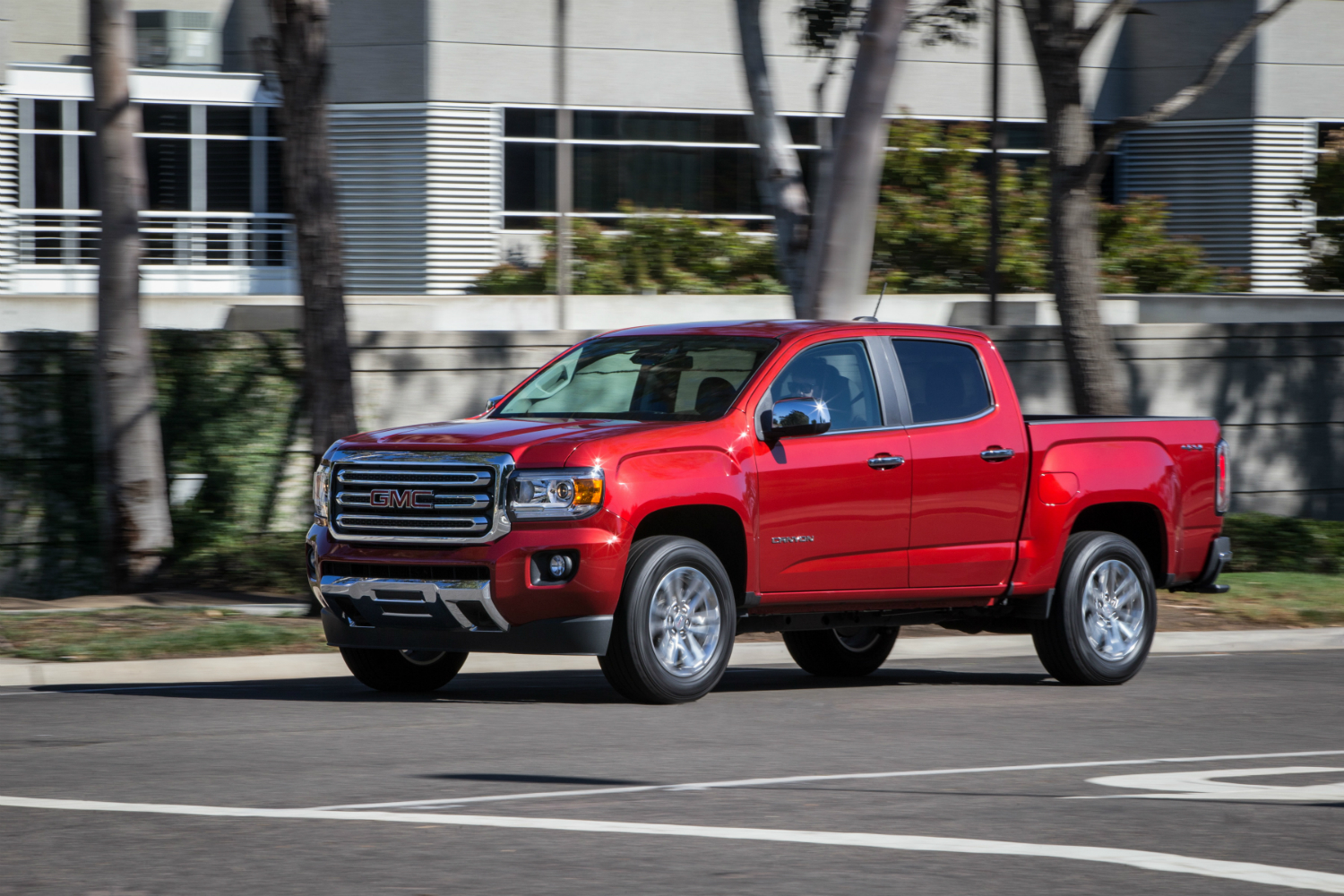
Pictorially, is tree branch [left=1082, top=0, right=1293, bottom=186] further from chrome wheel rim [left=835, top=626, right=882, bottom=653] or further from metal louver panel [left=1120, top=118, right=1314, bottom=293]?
metal louver panel [left=1120, top=118, right=1314, bottom=293]

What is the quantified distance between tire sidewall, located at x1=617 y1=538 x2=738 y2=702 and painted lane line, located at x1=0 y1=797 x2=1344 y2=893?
262cm

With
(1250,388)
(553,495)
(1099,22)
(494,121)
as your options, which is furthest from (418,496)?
(494,121)

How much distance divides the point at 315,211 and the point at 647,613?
17.7 ft

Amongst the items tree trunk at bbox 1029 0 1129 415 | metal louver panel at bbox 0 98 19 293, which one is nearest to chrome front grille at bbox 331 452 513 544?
tree trunk at bbox 1029 0 1129 415

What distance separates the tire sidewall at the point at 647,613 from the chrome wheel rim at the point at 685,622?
2 centimetres

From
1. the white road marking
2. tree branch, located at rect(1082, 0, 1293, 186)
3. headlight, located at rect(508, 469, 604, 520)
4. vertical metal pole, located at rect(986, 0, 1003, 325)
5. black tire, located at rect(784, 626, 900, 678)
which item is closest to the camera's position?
the white road marking

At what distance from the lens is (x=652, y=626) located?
30.9 ft

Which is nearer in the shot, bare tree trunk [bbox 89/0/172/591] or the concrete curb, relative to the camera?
the concrete curb

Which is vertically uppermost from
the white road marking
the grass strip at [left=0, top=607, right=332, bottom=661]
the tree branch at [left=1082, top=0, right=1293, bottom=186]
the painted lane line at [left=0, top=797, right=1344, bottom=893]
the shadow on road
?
the tree branch at [left=1082, top=0, right=1293, bottom=186]

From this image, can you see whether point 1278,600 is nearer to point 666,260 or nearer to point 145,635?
point 145,635

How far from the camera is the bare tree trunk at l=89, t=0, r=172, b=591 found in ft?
47.2

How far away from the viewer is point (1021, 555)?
1082 centimetres

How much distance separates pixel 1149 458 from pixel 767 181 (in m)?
5.46

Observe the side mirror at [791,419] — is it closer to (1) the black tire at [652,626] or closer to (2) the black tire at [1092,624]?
(1) the black tire at [652,626]
